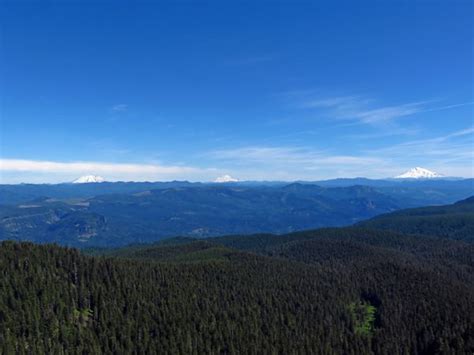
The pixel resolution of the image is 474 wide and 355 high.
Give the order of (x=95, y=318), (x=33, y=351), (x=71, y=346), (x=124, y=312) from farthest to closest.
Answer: (x=124, y=312), (x=95, y=318), (x=71, y=346), (x=33, y=351)

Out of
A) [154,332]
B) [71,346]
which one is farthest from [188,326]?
[71,346]

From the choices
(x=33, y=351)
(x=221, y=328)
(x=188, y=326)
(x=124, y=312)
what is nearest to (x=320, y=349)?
(x=221, y=328)

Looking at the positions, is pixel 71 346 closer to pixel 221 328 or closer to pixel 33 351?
pixel 33 351

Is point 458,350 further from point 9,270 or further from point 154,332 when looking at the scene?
point 9,270

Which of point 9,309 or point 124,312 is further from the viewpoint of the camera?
point 124,312

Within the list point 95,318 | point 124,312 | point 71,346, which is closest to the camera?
point 71,346

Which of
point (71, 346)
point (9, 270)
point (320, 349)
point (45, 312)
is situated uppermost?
point (9, 270)

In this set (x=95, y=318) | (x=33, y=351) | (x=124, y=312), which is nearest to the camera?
(x=33, y=351)

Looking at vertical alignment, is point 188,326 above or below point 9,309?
below

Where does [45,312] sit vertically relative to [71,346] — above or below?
above
